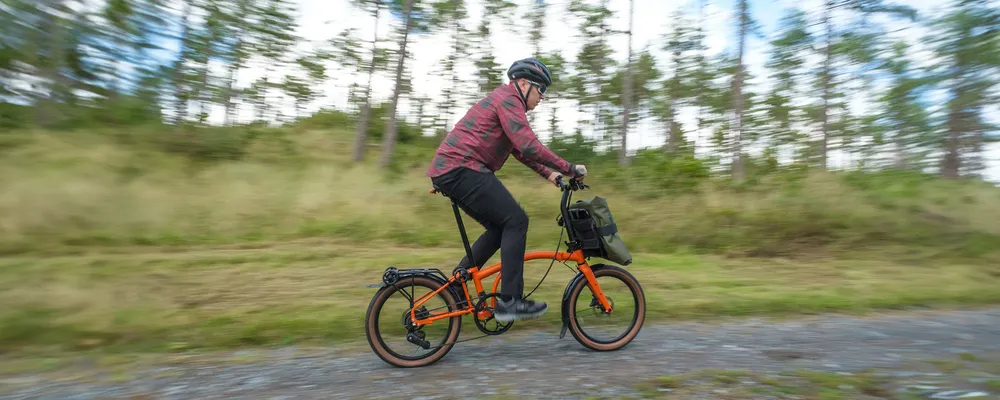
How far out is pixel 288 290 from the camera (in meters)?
7.24

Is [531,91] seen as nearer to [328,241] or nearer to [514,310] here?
[514,310]

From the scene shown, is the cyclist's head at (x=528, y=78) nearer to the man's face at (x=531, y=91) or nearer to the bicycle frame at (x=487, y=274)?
the man's face at (x=531, y=91)

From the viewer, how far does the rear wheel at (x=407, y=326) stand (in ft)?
13.7

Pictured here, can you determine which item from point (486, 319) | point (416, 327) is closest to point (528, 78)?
point (486, 319)

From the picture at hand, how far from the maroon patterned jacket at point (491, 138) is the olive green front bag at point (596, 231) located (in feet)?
1.14

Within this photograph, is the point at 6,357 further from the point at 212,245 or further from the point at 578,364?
the point at 212,245

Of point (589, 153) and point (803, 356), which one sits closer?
point (803, 356)

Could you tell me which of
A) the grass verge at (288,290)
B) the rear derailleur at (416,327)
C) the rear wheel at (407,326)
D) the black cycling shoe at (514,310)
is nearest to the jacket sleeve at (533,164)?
the grass verge at (288,290)

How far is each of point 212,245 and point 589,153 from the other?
15097 mm

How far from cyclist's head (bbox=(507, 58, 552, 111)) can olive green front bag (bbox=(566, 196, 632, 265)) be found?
2.72 ft

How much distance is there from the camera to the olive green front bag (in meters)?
4.43

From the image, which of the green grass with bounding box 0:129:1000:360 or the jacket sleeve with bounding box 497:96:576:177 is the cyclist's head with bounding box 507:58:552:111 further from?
the green grass with bounding box 0:129:1000:360

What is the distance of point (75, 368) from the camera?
14.6 ft

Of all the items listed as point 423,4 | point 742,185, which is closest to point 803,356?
point 742,185
